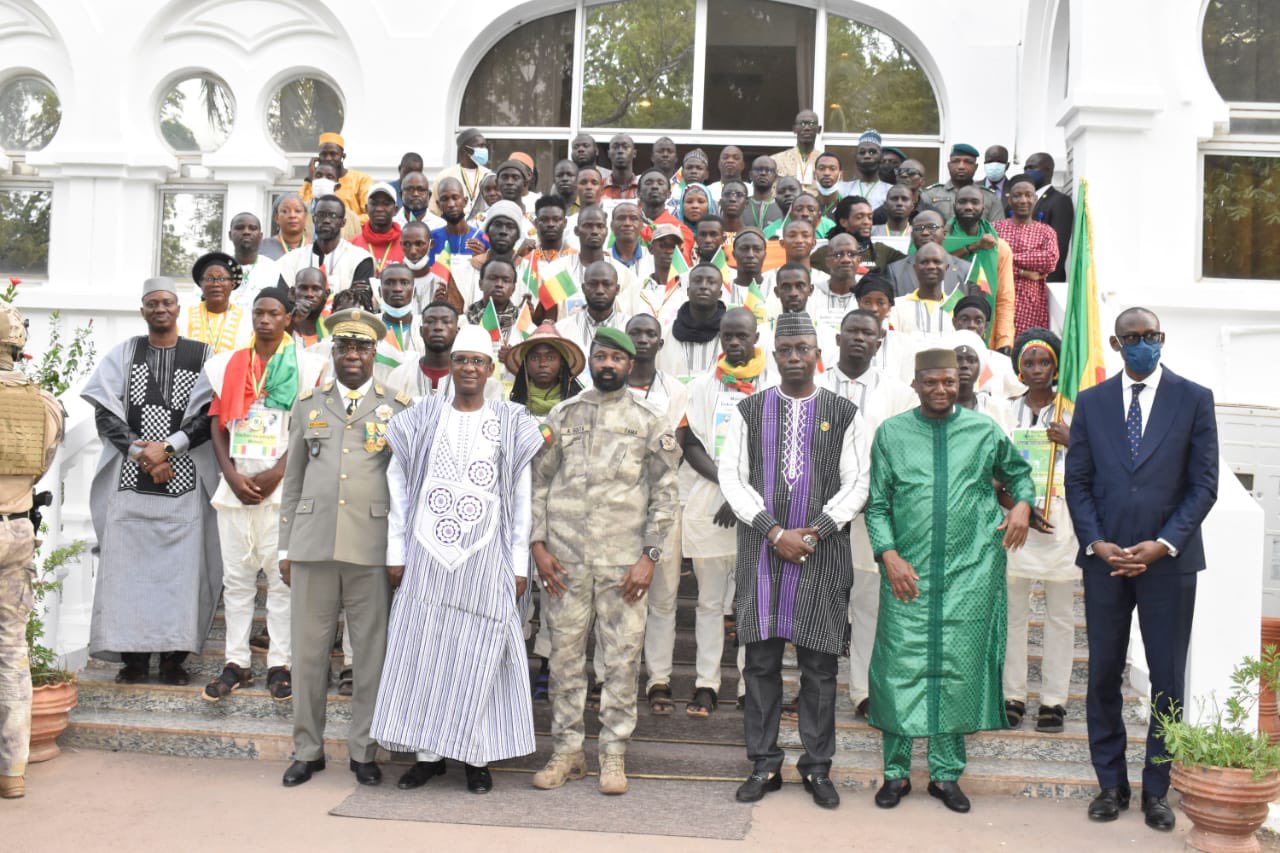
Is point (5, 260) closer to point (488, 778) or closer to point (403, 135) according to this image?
point (403, 135)

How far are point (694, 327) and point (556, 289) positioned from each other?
155 cm

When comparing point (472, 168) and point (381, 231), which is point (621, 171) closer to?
point (472, 168)

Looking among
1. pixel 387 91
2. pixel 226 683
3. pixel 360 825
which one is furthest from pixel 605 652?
pixel 387 91

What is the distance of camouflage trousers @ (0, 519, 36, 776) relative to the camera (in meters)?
6.24

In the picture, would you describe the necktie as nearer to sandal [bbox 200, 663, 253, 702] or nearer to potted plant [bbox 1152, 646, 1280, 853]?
potted plant [bbox 1152, 646, 1280, 853]

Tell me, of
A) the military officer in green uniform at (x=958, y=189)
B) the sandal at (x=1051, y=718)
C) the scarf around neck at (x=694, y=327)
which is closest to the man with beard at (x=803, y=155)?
the military officer in green uniform at (x=958, y=189)

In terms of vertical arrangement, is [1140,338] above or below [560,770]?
above

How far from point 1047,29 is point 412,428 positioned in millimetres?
9285

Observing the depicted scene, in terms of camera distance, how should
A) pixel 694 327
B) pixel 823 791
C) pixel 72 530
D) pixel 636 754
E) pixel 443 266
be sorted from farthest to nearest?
pixel 443 266, pixel 72 530, pixel 694 327, pixel 636 754, pixel 823 791

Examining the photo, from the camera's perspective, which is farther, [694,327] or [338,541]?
[694,327]

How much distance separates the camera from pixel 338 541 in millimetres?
6453

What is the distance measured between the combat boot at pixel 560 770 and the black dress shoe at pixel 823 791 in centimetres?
109

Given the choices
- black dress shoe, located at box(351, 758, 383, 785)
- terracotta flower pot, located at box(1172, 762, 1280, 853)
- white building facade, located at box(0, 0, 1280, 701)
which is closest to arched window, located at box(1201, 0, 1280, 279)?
white building facade, located at box(0, 0, 1280, 701)

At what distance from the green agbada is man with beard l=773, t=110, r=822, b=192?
643cm
